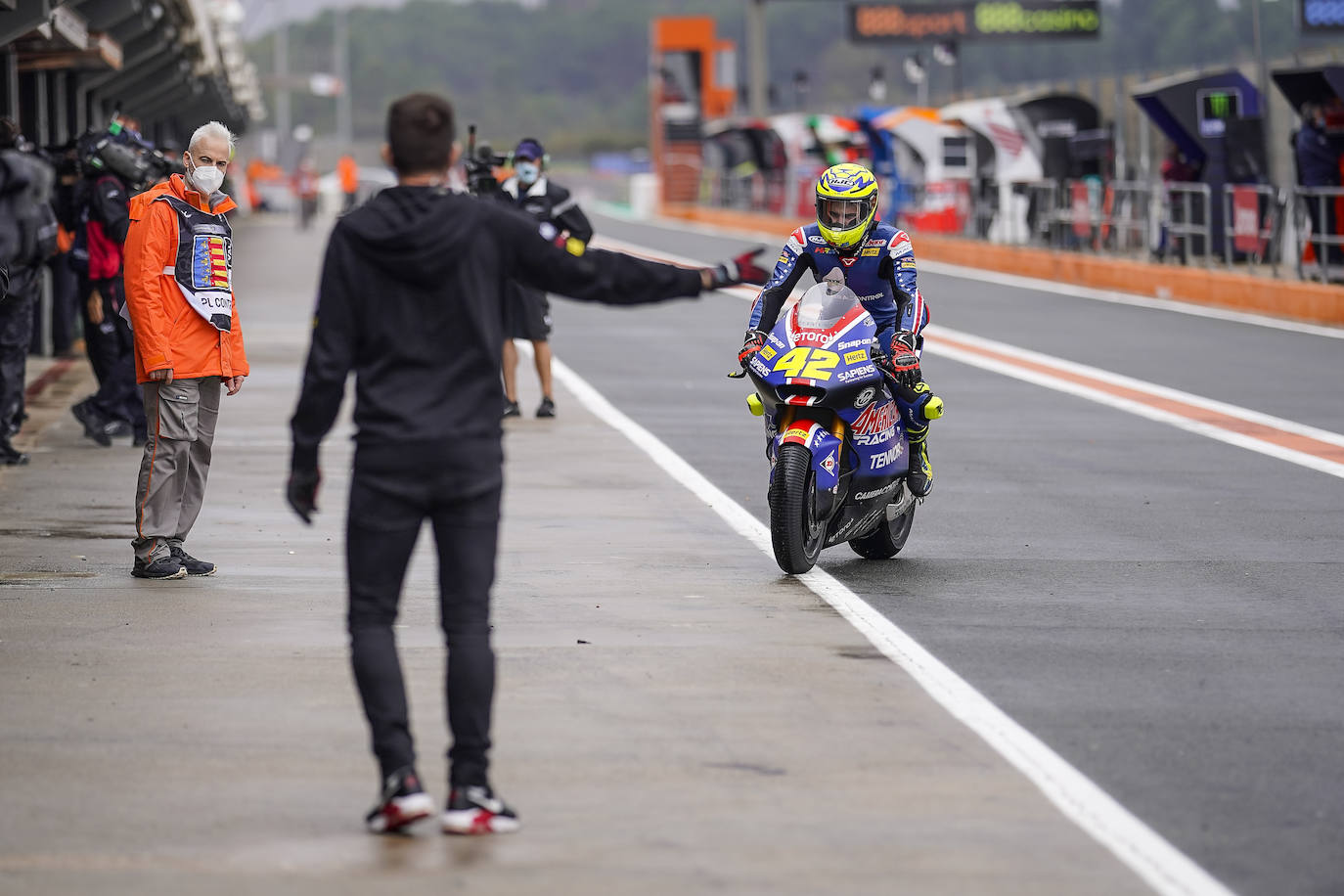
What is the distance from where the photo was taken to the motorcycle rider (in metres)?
9.82

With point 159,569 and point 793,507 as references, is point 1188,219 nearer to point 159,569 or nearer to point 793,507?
point 793,507

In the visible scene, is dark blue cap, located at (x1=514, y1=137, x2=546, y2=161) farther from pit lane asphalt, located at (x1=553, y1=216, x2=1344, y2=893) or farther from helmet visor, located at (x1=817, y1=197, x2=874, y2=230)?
Result: helmet visor, located at (x1=817, y1=197, x2=874, y2=230)

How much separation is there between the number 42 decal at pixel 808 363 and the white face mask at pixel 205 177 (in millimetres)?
2447

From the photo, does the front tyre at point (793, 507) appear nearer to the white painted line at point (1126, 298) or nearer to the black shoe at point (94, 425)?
the black shoe at point (94, 425)

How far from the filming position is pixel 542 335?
16094mm

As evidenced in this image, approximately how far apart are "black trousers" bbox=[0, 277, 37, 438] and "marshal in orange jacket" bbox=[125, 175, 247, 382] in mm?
3902

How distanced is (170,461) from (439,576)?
409cm

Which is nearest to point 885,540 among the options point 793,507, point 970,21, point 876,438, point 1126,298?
point 876,438

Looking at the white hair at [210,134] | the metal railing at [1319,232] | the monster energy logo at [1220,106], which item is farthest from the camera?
the monster energy logo at [1220,106]

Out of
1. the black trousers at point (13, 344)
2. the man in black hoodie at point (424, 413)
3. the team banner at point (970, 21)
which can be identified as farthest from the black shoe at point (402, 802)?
the team banner at point (970, 21)

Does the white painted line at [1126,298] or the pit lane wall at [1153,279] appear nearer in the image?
the white painted line at [1126,298]

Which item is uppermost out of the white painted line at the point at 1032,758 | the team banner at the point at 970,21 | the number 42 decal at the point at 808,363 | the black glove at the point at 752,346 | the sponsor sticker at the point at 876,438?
the team banner at the point at 970,21

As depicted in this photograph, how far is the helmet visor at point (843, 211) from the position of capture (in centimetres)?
986

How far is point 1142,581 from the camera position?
9.76 meters
